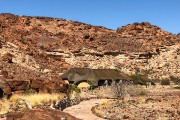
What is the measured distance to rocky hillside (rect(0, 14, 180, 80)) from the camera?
280 ft

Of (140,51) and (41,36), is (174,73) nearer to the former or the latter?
(140,51)

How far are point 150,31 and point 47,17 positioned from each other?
120 feet

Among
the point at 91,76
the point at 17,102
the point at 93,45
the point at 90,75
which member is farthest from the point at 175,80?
the point at 17,102

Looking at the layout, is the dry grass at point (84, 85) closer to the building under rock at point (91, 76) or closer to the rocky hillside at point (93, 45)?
the building under rock at point (91, 76)

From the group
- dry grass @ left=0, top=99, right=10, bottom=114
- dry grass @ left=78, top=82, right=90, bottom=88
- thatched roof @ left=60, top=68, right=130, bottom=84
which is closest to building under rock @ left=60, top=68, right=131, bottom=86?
thatched roof @ left=60, top=68, right=130, bottom=84

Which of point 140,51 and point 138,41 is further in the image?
point 138,41

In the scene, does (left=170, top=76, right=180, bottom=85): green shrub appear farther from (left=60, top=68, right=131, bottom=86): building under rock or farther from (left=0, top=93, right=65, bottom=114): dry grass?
(left=0, top=93, right=65, bottom=114): dry grass

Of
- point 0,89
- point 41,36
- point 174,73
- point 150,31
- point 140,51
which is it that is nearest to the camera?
point 0,89

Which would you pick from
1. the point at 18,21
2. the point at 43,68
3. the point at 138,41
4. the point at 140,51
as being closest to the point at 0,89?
the point at 43,68

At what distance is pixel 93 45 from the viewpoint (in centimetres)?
9894

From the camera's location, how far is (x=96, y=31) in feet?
385

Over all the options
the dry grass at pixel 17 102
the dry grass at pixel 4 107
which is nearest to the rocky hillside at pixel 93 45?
the dry grass at pixel 17 102

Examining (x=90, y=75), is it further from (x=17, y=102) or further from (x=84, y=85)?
(x=17, y=102)

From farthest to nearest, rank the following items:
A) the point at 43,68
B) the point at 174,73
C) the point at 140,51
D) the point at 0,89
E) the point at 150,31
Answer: the point at 150,31 → the point at 140,51 → the point at 174,73 → the point at 43,68 → the point at 0,89
